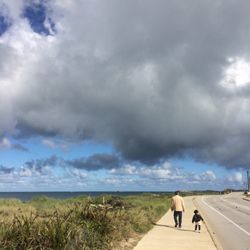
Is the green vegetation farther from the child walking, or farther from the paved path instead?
the child walking

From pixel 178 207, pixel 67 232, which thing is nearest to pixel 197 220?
pixel 178 207

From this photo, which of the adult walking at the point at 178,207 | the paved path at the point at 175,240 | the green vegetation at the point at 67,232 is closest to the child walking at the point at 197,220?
the paved path at the point at 175,240

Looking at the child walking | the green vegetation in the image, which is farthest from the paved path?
the green vegetation

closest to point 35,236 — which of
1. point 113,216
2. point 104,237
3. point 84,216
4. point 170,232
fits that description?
point 104,237

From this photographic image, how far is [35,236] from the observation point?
11.6m

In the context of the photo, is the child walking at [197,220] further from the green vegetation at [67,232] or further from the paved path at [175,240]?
the green vegetation at [67,232]

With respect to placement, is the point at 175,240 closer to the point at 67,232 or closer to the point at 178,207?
the point at 178,207

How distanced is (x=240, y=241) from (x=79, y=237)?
26.8ft

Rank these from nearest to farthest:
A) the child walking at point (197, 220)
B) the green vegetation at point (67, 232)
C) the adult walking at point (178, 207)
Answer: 1. the green vegetation at point (67, 232)
2. the child walking at point (197, 220)
3. the adult walking at point (178, 207)

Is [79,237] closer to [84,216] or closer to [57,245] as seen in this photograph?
[57,245]

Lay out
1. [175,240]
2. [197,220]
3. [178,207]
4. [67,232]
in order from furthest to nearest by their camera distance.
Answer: [178,207] → [197,220] → [175,240] → [67,232]

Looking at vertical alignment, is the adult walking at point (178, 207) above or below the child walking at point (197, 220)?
above

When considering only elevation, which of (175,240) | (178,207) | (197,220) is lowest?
Answer: (175,240)

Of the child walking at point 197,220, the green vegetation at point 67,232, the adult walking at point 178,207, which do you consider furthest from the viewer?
the adult walking at point 178,207
